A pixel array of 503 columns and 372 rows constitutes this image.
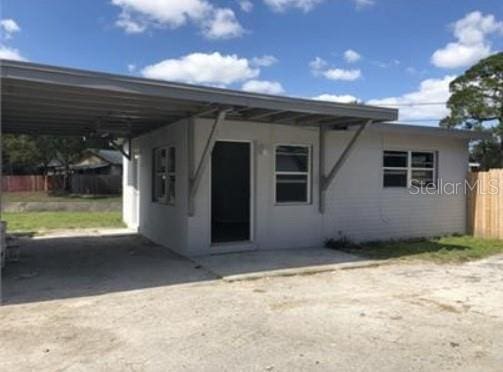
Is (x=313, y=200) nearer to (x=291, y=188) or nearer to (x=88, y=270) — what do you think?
(x=291, y=188)

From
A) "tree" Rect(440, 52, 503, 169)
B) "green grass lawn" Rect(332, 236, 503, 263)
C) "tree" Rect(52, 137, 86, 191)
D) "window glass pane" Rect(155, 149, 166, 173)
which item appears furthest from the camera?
"tree" Rect(52, 137, 86, 191)

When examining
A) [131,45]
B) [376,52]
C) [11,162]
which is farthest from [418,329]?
[11,162]

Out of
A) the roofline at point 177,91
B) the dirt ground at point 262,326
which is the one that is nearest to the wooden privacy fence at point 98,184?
the roofline at point 177,91

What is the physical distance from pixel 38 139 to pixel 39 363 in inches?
1317

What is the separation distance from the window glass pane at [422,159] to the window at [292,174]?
10.5ft

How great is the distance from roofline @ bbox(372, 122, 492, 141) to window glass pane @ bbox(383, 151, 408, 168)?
634 mm

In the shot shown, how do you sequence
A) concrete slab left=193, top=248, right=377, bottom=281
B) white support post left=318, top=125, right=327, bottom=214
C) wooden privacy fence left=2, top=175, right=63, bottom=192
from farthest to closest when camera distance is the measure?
1. wooden privacy fence left=2, top=175, right=63, bottom=192
2. white support post left=318, top=125, right=327, bottom=214
3. concrete slab left=193, top=248, right=377, bottom=281

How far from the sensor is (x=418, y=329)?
4.65 meters

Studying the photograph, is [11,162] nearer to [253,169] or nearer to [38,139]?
[38,139]

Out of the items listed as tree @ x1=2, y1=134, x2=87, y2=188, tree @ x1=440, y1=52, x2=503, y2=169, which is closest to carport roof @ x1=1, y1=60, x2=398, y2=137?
tree @ x1=440, y1=52, x2=503, y2=169

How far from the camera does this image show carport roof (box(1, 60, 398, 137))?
5.70 m

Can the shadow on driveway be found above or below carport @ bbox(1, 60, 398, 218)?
below

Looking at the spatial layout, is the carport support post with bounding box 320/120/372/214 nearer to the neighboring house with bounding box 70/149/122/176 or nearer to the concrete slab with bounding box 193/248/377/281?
the concrete slab with bounding box 193/248/377/281

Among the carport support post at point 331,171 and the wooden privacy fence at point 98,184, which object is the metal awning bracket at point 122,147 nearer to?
the carport support post at point 331,171
